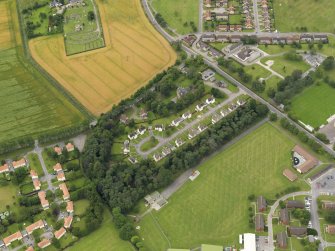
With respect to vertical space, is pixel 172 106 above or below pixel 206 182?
above

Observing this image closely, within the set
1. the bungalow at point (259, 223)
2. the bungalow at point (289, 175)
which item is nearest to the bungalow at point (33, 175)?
the bungalow at point (259, 223)

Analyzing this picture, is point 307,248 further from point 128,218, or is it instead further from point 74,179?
point 74,179

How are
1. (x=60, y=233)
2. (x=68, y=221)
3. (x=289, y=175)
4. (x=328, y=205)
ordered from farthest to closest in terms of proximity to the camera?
(x=289, y=175) → (x=68, y=221) → (x=328, y=205) → (x=60, y=233)

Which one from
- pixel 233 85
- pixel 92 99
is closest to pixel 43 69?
pixel 92 99

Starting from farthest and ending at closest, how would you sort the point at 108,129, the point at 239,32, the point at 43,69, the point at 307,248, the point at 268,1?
1. the point at 268,1
2. the point at 239,32
3. the point at 43,69
4. the point at 108,129
5. the point at 307,248

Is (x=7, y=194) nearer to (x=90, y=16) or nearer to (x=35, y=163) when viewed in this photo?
(x=35, y=163)

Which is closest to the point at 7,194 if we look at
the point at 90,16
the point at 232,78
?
the point at 232,78
